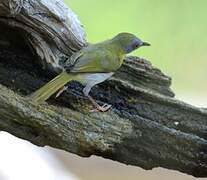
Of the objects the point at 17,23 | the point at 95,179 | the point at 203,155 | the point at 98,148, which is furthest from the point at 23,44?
the point at 95,179

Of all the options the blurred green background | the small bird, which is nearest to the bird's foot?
the small bird

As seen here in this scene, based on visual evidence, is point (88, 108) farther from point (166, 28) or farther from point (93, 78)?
point (166, 28)

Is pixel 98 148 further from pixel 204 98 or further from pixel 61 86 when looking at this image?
pixel 204 98

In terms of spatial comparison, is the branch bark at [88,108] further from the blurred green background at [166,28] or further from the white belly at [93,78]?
the blurred green background at [166,28]

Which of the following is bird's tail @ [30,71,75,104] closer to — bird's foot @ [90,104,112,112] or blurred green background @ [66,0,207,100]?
bird's foot @ [90,104,112,112]

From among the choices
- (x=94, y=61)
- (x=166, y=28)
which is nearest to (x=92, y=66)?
(x=94, y=61)

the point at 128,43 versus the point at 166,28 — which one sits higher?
the point at 128,43

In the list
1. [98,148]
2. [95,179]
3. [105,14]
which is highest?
[98,148]
